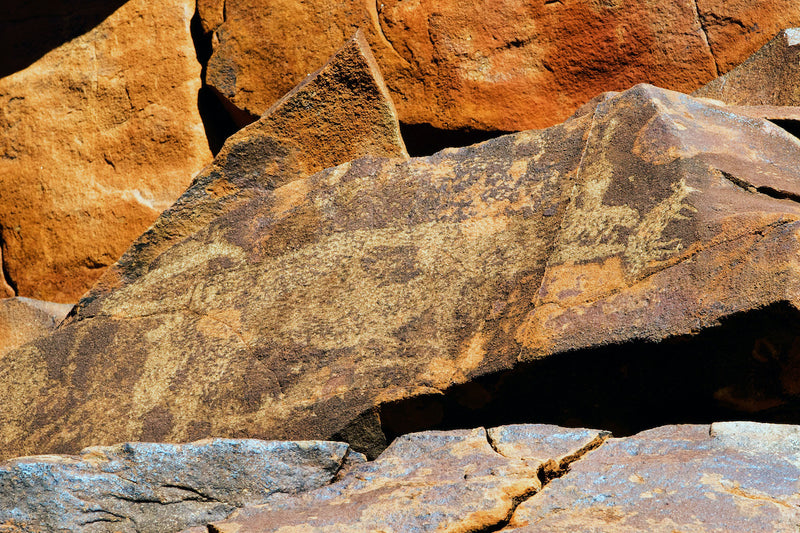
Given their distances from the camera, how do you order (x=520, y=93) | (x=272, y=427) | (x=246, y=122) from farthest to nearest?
Answer: (x=246, y=122)
(x=520, y=93)
(x=272, y=427)

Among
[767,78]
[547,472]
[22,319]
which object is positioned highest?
[767,78]

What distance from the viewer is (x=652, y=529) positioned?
1.10 metres

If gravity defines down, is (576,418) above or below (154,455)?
below

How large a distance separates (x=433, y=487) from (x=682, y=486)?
36 centimetres

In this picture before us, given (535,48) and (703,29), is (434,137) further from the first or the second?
(703,29)

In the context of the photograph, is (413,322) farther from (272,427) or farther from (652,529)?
(652,529)

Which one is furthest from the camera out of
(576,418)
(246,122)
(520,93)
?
(246,122)

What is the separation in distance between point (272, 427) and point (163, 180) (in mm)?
1524

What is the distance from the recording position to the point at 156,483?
151 centimetres

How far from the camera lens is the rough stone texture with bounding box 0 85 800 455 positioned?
150 centimetres

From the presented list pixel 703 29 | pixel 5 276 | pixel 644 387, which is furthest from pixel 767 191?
pixel 5 276

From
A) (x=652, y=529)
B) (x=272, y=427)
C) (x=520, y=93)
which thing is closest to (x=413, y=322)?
(x=272, y=427)

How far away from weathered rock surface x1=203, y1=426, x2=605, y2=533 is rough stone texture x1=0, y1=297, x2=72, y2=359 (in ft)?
5.20

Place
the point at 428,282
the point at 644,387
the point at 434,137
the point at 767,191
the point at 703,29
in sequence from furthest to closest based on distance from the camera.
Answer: the point at 434,137, the point at 703,29, the point at 428,282, the point at 767,191, the point at 644,387
